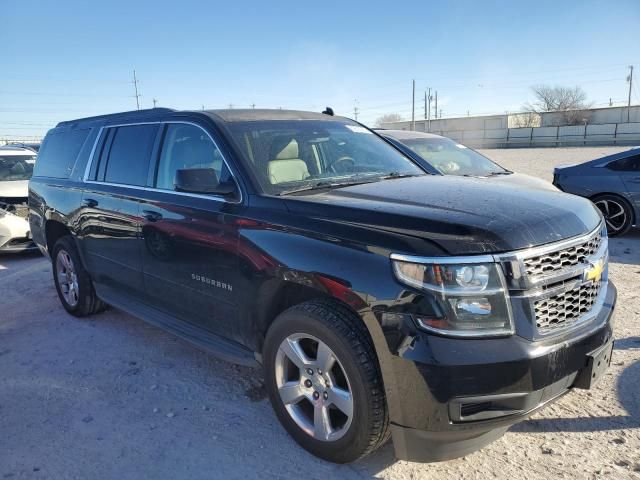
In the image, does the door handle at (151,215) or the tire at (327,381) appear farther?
the door handle at (151,215)

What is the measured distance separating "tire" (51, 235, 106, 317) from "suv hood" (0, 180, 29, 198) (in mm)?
4005

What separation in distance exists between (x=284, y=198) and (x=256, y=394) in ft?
4.84

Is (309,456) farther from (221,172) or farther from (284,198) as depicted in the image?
(221,172)

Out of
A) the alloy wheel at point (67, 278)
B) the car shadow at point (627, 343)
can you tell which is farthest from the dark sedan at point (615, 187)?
the alloy wheel at point (67, 278)

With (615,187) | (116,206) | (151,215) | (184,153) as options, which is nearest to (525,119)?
(615,187)

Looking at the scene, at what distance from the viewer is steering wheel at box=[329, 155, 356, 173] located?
145 inches

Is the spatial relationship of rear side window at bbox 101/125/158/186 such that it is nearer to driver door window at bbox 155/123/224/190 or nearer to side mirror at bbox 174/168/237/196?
driver door window at bbox 155/123/224/190

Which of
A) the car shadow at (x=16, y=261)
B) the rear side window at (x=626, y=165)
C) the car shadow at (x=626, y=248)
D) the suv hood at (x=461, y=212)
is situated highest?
the suv hood at (x=461, y=212)

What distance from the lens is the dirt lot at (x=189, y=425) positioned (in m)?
2.78

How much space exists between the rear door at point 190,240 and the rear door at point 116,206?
18cm

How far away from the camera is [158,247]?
3832 millimetres

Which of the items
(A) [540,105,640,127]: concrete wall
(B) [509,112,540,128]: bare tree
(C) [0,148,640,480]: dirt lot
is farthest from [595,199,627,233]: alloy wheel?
(B) [509,112,540,128]: bare tree

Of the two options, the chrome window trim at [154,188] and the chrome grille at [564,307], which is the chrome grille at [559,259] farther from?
the chrome window trim at [154,188]

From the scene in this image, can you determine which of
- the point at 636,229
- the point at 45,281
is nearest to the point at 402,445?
the point at 45,281
